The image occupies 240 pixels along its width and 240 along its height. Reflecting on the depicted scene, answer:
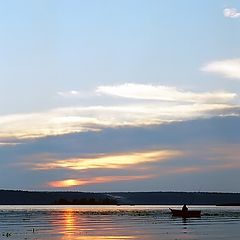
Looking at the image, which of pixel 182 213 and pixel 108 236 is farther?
pixel 182 213

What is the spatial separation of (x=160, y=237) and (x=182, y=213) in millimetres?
50932

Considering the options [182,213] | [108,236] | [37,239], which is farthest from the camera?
[182,213]

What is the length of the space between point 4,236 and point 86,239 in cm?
750

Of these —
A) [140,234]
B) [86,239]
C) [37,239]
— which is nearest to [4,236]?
[37,239]

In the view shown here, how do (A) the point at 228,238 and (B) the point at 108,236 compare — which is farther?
(B) the point at 108,236

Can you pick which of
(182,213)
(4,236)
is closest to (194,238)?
(4,236)

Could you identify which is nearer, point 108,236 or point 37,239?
point 37,239

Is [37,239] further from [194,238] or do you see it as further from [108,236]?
[194,238]

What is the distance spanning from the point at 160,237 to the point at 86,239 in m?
6.03

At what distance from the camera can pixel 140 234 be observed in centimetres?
5572

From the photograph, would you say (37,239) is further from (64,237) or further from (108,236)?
(108,236)

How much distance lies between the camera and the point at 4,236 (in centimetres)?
5272

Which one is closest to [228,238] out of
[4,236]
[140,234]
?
[140,234]

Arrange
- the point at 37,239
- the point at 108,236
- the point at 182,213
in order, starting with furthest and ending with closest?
the point at 182,213 → the point at 108,236 → the point at 37,239
